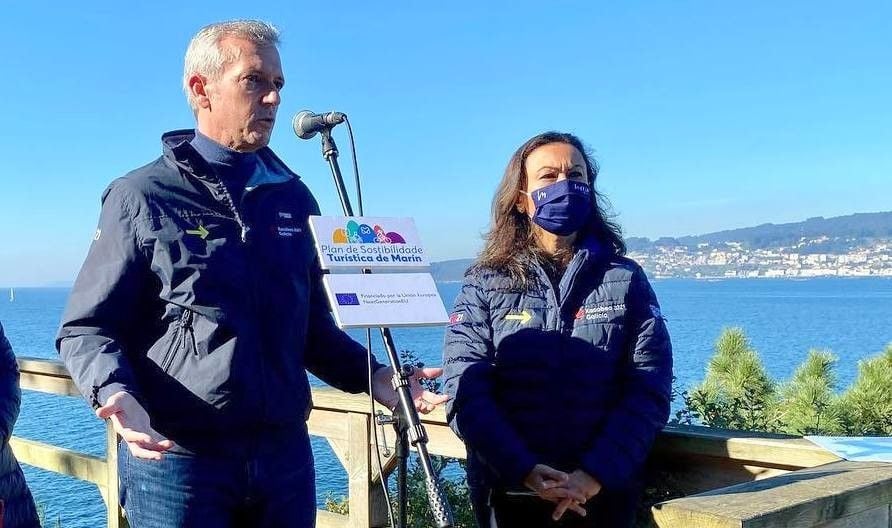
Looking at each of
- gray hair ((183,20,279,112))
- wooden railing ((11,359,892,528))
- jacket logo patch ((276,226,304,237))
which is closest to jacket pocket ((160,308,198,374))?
jacket logo patch ((276,226,304,237))

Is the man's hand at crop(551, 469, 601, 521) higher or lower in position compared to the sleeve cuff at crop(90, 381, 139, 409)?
lower

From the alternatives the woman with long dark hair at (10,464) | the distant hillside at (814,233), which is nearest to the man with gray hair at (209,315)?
the woman with long dark hair at (10,464)

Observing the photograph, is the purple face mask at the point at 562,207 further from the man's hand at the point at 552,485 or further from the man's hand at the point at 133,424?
the man's hand at the point at 133,424

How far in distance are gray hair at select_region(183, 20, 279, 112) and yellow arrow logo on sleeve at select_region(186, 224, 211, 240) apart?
13.3 inches

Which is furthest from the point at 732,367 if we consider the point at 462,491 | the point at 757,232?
the point at 757,232

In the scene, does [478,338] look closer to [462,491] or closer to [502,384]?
[502,384]

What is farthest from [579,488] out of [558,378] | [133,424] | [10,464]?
[10,464]

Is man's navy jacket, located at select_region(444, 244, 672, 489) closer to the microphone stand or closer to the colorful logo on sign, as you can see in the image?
the microphone stand

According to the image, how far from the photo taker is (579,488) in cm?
224

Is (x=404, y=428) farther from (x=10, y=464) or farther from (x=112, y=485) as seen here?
(x=112, y=485)

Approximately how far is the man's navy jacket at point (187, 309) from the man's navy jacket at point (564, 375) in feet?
1.88

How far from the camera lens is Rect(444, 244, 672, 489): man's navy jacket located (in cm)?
229

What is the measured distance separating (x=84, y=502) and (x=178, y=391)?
8336 millimetres

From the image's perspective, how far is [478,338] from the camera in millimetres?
2439
